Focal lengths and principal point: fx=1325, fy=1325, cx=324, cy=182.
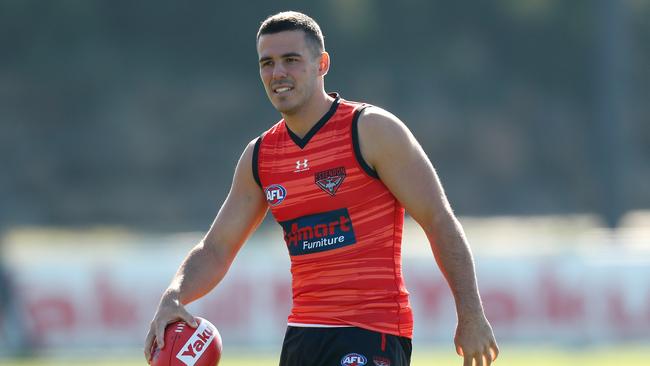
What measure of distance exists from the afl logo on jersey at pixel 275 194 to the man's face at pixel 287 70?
323mm

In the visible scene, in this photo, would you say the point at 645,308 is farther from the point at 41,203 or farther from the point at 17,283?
the point at 41,203

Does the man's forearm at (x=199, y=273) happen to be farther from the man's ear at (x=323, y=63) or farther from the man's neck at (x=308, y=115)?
the man's ear at (x=323, y=63)

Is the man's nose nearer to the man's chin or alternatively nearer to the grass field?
the man's chin

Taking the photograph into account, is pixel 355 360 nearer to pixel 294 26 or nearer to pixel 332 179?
pixel 332 179

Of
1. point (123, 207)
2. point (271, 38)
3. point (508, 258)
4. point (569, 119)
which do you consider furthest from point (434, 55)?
point (271, 38)

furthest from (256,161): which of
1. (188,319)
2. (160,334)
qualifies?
(160,334)

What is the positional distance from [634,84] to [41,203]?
20.6 m

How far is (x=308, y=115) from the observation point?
5551 millimetres

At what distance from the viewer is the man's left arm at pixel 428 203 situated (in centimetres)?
522

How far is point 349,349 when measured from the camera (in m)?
5.27

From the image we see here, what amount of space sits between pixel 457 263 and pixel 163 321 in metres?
1.23

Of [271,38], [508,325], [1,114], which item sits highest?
[1,114]

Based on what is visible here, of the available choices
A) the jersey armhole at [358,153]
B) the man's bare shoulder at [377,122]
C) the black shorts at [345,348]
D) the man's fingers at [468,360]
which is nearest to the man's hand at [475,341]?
the man's fingers at [468,360]

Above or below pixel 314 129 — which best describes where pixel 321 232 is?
below
